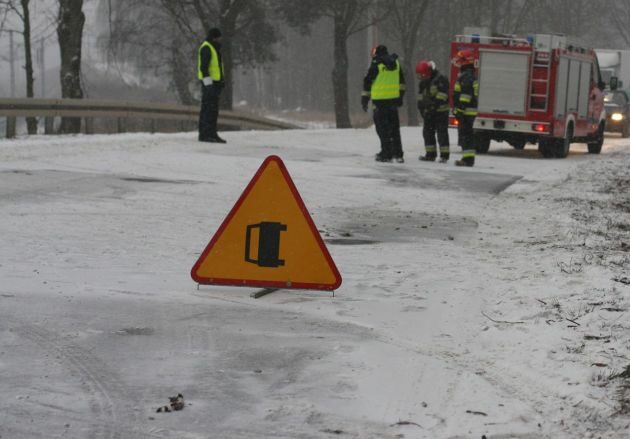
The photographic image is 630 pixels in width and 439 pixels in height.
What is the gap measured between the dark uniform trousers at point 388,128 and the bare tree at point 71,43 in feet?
44.7

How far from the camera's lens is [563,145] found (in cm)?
2344

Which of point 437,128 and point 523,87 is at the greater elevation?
point 523,87

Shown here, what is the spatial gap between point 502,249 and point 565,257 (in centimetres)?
93

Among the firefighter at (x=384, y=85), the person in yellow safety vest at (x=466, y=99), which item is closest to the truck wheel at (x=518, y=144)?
the person in yellow safety vest at (x=466, y=99)

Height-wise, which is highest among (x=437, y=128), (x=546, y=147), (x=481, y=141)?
Result: (x=437, y=128)

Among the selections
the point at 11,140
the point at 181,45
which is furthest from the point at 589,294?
the point at 181,45

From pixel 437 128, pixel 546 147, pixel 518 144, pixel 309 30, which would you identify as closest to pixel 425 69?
pixel 437 128

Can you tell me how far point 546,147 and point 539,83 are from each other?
160cm

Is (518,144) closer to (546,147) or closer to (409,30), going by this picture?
(546,147)

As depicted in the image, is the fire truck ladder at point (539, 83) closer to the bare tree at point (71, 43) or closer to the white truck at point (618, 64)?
the bare tree at point (71, 43)

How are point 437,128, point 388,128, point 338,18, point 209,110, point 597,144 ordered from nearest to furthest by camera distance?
point 388,128
point 437,128
point 209,110
point 597,144
point 338,18

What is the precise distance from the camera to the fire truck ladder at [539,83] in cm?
2242

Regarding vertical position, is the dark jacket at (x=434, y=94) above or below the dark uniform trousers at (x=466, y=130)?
above

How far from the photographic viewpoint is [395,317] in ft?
22.0
